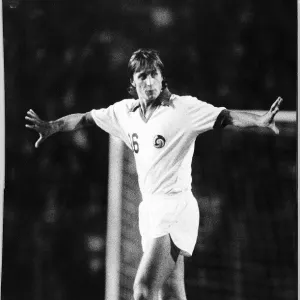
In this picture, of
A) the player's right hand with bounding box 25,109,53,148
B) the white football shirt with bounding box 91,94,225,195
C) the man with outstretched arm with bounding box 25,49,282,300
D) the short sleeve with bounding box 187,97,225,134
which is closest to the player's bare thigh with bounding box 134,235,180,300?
the man with outstretched arm with bounding box 25,49,282,300

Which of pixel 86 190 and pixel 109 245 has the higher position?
pixel 86 190

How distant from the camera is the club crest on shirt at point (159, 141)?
4.36ft

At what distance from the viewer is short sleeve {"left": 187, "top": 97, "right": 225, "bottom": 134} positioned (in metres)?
1.33

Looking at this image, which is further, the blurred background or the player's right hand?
the player's right hand

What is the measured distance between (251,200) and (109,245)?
37cm

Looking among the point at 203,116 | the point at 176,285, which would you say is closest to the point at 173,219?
the point at 176,285

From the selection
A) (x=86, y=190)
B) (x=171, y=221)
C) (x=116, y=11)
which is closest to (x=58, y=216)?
(x=86, y=190)

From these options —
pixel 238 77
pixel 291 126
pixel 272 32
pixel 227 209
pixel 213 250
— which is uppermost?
pixel 272 32

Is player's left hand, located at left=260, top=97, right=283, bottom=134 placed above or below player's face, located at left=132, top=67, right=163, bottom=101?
below

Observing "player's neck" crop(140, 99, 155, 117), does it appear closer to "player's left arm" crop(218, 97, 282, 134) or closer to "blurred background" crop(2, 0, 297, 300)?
"blurred background" crop(2, 0, 297, 300)

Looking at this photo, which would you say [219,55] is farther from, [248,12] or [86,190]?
[86,190]

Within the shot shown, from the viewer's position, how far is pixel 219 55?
135cm

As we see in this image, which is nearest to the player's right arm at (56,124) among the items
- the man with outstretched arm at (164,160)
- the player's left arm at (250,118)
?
the man with outstretched arm at (164,160)

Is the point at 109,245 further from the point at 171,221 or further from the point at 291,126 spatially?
the point at 291,126
